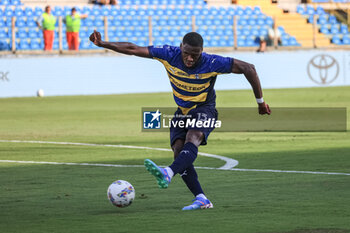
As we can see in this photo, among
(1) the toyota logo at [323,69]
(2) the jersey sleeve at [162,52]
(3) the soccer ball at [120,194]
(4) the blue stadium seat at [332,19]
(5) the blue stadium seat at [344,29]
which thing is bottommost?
(1) the toyota logo at [323,69]

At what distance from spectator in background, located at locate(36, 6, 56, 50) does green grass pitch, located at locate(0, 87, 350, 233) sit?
10146mm

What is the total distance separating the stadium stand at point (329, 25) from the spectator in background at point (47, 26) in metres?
12.8

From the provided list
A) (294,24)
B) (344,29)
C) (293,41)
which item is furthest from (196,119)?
(344,29)

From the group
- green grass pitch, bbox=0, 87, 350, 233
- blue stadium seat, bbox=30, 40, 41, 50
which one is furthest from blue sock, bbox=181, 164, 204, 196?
blue stadium seat, bbox=30, 40, 41, 50

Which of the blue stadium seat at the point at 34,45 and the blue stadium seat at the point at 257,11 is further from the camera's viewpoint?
the blue stadium seat at the point at 257,11

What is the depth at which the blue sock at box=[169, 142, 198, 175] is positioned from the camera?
25.3 feet

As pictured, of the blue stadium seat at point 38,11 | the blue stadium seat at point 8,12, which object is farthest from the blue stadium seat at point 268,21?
the blue stadium seat at point 8,12

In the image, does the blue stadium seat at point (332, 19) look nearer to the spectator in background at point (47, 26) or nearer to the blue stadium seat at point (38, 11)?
the blue stadium seat at point (38, 11)

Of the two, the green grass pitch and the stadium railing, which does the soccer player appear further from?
the stadium railing

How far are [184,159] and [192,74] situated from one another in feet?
3.19

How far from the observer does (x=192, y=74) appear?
8258mm

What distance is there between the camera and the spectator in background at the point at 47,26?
30.5 m

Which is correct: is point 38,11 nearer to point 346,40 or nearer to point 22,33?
point 22,33

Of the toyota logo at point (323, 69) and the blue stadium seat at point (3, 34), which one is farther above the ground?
the blue stadium seat at point (3, 34)
